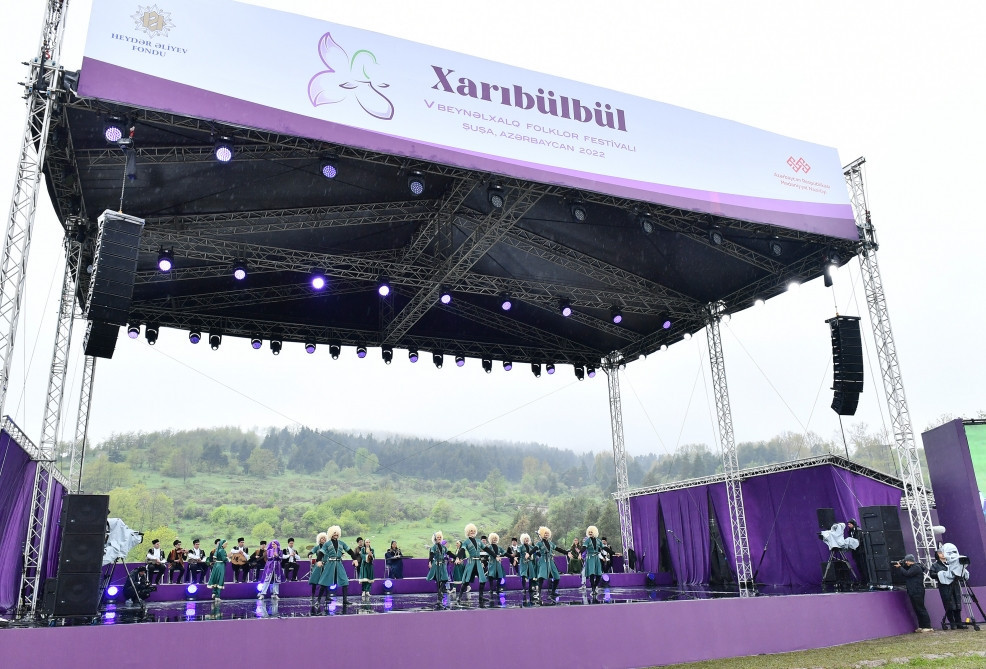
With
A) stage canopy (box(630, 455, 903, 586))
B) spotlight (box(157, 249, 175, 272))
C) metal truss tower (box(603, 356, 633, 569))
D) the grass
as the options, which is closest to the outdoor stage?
the grass

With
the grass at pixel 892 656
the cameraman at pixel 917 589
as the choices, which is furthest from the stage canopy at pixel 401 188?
the grass at pixel 892 656

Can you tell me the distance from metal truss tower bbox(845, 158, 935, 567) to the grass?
7.12 ft

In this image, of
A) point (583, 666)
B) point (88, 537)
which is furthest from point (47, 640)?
point (583, 666)

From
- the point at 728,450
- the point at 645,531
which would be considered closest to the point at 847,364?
the point at 728,450

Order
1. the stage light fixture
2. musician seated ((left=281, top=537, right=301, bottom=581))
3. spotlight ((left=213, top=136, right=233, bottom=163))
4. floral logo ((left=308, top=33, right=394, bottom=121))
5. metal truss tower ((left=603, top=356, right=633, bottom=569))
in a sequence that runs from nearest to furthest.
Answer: spotlight ((left=213, top=136, right=233, bottom=163))
floral logo ((left=308, top=33, right=394, bottom=121))
the stage light fixture
musician seated ((left=281, top=537, right=301, bottom=581))
metal truss tower ((left=603, top=356, right=633, bottom=569))

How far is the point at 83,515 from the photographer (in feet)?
25.3

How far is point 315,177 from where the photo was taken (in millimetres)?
11016

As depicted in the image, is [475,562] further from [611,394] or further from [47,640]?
[611,394]

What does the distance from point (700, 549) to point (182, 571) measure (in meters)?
12.3

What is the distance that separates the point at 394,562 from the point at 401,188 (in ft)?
28.3

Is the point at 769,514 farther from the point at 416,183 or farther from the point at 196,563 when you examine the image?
the point at 196,563

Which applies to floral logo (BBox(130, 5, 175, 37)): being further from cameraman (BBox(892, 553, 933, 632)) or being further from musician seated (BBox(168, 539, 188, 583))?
cameraman (BBox(892, 553, 933, 632))

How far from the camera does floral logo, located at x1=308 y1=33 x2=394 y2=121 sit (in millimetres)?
8820

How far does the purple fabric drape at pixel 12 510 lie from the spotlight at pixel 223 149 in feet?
13.7
